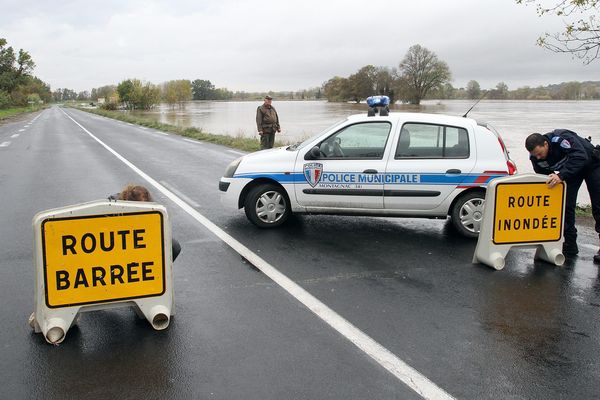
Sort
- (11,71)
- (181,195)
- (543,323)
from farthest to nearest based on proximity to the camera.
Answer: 1. (11,71)
2. (181,195)
3. (543,323)

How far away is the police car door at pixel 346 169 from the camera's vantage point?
7.03 m

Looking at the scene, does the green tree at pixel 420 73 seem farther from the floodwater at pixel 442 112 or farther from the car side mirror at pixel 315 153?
the car side mirror at pixel 315 153

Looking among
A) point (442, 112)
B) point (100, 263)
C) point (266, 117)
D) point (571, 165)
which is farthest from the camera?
point (442, 112)

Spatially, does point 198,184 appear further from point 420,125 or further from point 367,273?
point 367,273

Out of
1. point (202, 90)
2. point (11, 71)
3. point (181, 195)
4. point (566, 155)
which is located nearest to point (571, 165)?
point (566, 155)

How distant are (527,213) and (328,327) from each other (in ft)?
10.3

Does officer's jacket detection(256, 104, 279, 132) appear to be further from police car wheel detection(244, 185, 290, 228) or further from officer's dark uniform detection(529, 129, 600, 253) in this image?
officer's dark uniform detection(529, 129, 600, 253)

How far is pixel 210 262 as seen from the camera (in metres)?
5.90

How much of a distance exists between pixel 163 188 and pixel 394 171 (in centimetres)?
556

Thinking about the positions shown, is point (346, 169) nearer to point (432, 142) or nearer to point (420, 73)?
point (432, 142)

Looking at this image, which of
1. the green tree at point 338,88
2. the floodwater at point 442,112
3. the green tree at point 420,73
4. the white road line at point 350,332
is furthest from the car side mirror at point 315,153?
the green tree at point 338,88

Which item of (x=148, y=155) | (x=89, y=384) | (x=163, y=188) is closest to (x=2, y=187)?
(x=163, y=188)

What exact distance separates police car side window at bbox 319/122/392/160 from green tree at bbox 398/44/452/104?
3854 centimetres

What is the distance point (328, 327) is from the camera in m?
4.23
